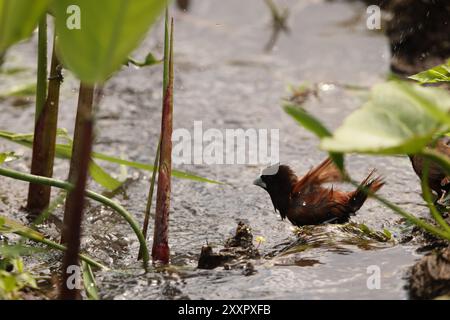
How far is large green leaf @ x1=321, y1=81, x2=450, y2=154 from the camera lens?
1.84 meters

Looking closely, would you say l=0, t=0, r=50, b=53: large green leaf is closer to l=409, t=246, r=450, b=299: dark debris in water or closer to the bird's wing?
l=409, t=246, r=450, b=299: dark debris in water

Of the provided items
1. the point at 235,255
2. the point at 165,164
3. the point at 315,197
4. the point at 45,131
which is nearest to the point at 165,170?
the point at 165,164

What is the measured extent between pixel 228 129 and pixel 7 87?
151 cm

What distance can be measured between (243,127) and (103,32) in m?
3.03

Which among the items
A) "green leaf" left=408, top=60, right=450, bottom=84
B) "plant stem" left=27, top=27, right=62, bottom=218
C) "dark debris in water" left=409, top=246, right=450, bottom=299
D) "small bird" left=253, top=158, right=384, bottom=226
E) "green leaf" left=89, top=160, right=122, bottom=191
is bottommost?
"dark debris in water" left=409, top=246, right=450, bottom=299

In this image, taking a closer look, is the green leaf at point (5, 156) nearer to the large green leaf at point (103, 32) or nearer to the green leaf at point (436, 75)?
the large green leaf at point (103, 32)

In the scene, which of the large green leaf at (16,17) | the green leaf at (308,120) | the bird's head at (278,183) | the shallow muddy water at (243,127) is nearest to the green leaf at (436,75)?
the shallow muddy water at (243,127)

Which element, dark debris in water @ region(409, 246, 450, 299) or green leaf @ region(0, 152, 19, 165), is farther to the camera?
green leaf @ region(0, 152, 19, 165)

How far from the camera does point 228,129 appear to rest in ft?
15.7

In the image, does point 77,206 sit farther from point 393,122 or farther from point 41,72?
point 41,72

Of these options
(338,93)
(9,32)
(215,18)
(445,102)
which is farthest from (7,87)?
(445,102)

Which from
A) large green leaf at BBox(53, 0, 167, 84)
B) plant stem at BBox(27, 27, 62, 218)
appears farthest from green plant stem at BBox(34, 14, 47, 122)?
large green leaf at BBox(53, 0, 167, 84)

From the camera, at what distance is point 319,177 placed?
143 inches

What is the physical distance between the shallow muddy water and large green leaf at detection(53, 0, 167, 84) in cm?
69
